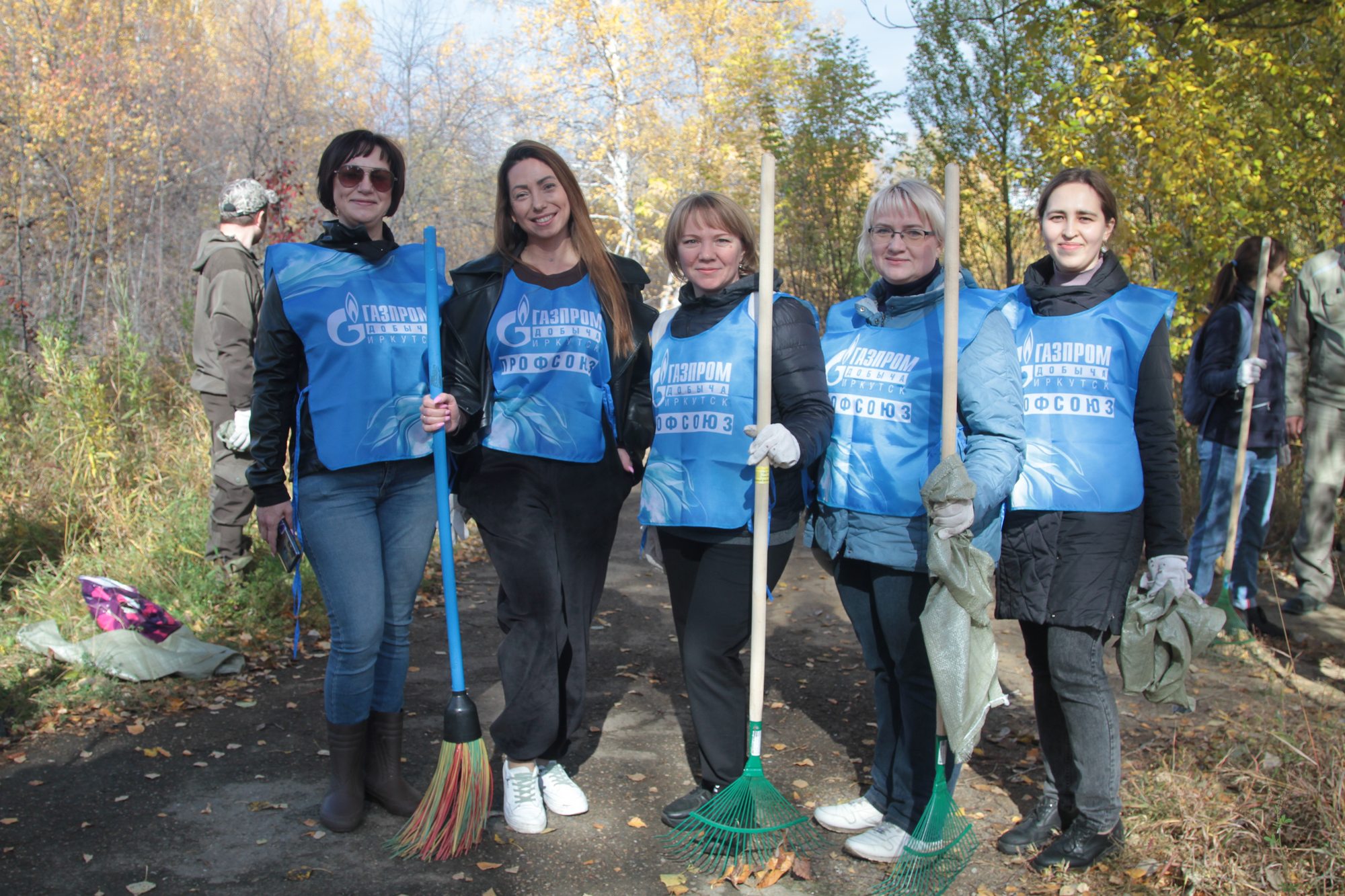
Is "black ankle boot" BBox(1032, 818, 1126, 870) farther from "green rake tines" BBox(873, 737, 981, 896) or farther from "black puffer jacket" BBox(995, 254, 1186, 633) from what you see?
"black puffer jacket" BBox(995, 254, 1186, 633)

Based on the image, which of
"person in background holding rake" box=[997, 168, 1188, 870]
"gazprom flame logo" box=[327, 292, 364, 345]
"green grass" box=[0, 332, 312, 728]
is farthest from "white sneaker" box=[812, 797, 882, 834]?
"green grass" box=[0, 332, 312, 728]

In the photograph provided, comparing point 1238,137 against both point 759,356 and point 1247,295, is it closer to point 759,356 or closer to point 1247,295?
point 1247,295

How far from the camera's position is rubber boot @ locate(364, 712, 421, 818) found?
3.62 meters

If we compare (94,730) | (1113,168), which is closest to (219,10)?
(1113,168)

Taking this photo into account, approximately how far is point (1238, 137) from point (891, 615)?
5.50 meters

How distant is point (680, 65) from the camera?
26156 millimetres

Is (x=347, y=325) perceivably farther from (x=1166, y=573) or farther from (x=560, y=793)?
(x=1166, y=573)

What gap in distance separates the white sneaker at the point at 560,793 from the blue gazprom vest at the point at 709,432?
39.6 inches

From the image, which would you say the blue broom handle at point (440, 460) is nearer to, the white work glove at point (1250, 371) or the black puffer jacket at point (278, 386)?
the black puffer jacket at point (278, 386)

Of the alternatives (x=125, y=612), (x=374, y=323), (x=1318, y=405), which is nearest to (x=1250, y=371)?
(x=1318, y=405)

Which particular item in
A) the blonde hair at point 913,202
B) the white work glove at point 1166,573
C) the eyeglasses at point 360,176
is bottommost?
the white work glove at point 1166,573

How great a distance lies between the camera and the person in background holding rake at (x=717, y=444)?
331 cm

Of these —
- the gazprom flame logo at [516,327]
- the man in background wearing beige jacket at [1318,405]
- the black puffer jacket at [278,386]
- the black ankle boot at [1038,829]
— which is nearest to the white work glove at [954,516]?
the black ankle boot at [1038,829]

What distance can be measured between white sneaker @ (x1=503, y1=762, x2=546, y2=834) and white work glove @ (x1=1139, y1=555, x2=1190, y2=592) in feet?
6.65
